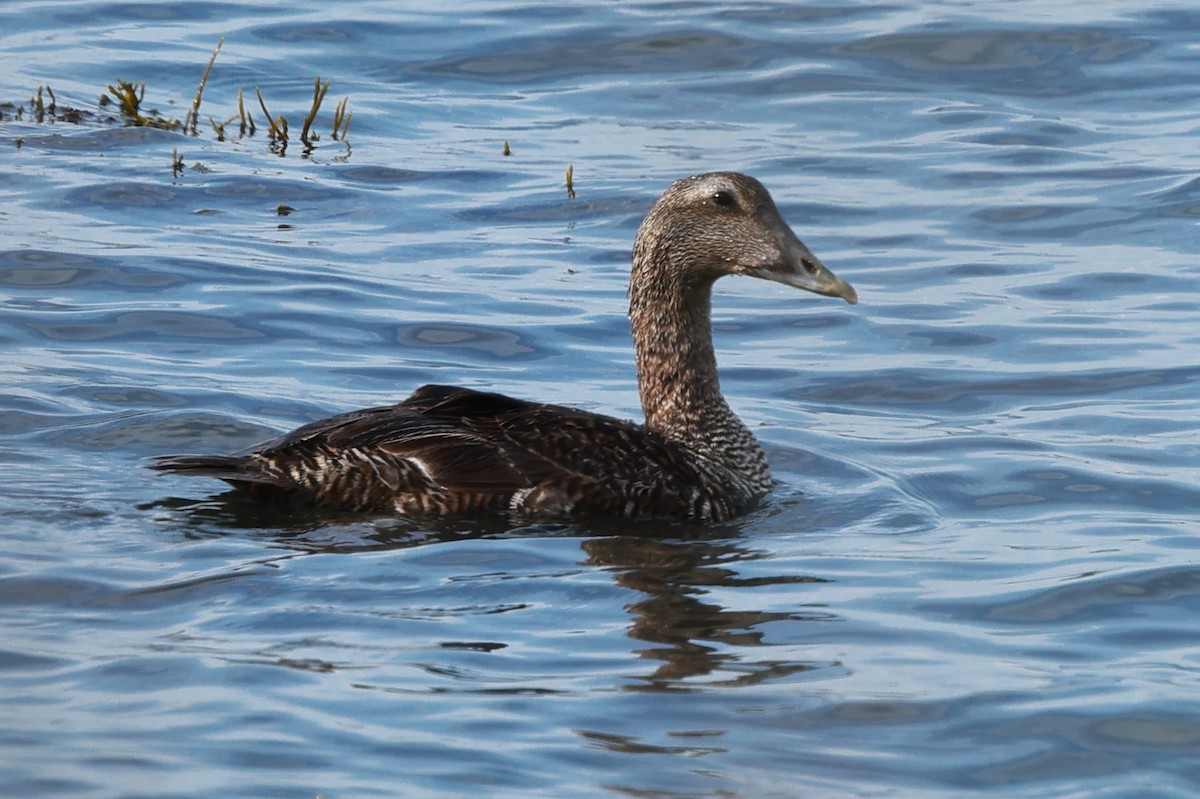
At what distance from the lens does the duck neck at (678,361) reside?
9.45m

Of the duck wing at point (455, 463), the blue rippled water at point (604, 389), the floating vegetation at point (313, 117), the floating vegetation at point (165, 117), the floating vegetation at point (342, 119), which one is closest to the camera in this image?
the blue rippled water at point (604, 389)

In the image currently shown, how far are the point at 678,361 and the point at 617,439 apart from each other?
80 centimetres

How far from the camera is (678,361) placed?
952cm

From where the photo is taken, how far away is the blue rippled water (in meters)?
6.17

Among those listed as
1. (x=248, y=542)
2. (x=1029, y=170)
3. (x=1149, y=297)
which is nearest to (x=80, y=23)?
(x=1029, y=170)

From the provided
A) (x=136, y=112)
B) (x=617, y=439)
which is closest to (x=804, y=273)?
(x=617, y=439)

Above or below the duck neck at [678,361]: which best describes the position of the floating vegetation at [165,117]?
above

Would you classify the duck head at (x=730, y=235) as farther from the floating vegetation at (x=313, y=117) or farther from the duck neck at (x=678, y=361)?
the floating vegetation at (x=313, y=117)

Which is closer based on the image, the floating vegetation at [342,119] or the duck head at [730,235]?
the duck head at [730,235]

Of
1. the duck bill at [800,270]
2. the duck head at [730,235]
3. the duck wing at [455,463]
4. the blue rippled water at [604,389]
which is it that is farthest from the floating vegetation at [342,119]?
the duck wing at [455,463]

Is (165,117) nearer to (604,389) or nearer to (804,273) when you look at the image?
(604,389)

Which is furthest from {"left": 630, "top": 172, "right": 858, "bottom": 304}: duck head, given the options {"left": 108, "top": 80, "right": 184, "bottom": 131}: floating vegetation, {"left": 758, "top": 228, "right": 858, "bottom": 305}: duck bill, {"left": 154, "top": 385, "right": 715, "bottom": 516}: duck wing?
{"left": 108, "top": 80, "right": 184, "bottom": 131}: floating vegetation

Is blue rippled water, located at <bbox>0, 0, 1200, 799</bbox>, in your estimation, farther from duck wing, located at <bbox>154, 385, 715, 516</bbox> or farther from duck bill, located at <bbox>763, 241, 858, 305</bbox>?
duck bill, located at <bbox>763, 241, 858, 305</bbox>

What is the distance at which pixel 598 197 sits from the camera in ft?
49.4
